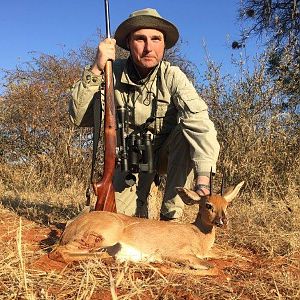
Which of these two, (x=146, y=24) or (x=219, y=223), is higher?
(x=146, y=24)

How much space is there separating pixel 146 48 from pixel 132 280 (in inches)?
97.7

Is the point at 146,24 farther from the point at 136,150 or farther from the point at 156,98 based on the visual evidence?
the point at 136,150

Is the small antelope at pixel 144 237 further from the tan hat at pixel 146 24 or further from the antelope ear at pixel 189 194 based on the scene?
the tan hat at pixel 146 24

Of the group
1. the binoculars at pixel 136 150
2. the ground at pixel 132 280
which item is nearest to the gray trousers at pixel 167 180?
the binoculars at pixel 136 150

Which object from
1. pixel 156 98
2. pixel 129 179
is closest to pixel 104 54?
pixel 156 98

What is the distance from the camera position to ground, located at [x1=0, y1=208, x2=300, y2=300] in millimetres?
2625

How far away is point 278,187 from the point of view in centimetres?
689

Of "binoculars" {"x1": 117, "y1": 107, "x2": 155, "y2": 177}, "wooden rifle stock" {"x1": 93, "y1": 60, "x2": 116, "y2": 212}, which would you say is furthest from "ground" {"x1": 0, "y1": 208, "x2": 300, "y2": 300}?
"binoculars" {"x1": 117, "y1": 107, "x2": 155, "y2": 177}

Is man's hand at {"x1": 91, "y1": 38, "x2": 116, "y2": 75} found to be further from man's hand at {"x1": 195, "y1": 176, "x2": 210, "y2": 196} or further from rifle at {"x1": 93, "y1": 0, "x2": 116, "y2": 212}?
man's hand at {"x1": 195, "y1": 176, "x2": 210, "y2": 196}

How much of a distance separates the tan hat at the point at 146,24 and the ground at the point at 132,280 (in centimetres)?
233

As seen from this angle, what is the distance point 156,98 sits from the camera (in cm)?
482

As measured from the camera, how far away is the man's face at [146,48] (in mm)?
4637

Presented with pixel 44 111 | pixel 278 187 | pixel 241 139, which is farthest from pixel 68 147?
pixel 278 187

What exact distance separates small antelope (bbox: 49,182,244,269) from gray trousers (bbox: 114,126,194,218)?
0.84 metres
